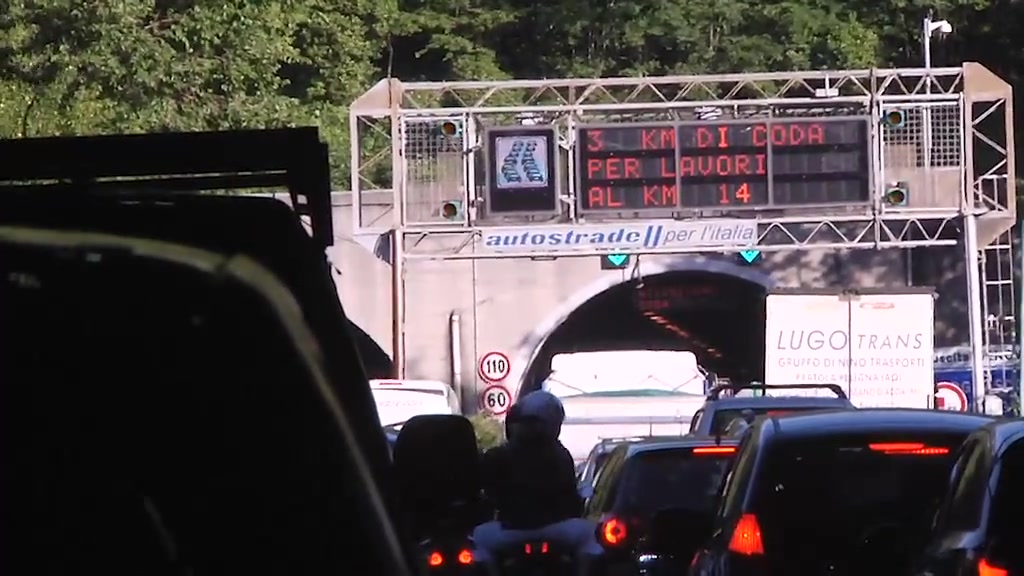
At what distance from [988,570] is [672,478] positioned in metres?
6.34

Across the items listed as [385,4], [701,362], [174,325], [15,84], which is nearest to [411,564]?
[174,325]

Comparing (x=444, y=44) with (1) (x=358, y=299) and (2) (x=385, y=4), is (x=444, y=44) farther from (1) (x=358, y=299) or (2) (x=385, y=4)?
(1) (x=358, y=299)

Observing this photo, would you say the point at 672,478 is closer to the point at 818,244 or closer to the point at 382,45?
the point at 818,244

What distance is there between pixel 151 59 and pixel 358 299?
6.13 metres

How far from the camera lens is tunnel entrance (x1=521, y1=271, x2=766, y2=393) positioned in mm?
46531

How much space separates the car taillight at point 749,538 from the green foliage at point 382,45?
31.0 m

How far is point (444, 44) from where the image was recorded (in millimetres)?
64188

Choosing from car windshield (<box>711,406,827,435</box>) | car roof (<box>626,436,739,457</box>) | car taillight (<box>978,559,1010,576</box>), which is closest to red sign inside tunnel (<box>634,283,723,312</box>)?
car windshield (<box>711,406,827,435</box>)

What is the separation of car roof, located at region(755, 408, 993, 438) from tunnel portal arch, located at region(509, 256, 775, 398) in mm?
32147

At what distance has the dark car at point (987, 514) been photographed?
7000 millimetres

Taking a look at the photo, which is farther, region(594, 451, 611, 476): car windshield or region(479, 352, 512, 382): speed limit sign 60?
region(479, 352, 512, 382): speed limit sign 60

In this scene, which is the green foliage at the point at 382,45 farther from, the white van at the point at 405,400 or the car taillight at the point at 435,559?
the car taillight at the point at 435,559

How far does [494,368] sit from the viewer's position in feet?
129

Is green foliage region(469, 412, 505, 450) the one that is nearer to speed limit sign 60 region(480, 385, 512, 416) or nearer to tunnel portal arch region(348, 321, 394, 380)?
speed limit sign 60 region(480, 385, 512, 416)
